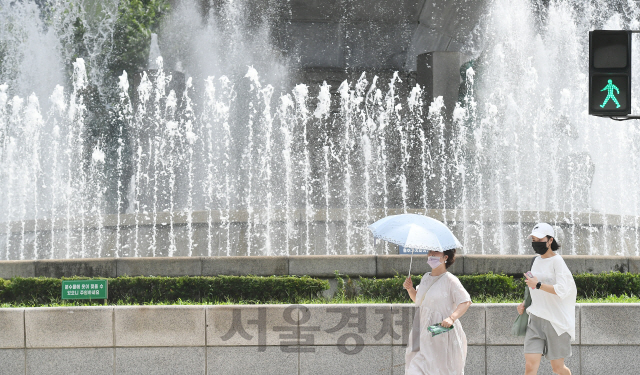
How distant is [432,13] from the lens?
21.4 metres

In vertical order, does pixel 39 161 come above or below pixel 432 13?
below

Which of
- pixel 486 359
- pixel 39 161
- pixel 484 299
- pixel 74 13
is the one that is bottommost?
pixel 486 359

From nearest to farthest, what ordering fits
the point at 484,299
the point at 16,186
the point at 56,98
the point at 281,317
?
1. the point at 281,317
2. the point at 484,299
3. the point at 16,186
4. the point at 56,98

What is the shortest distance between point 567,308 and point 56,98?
24129 mm

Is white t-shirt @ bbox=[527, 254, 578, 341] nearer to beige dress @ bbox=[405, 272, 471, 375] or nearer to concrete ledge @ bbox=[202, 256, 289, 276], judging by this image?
beige dress @ bbox=[405, 272, 471, 375]

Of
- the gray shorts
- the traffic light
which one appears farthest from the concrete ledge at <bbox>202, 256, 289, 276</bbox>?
the traffic light

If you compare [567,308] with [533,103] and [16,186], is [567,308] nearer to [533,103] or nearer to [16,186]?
[533,103]

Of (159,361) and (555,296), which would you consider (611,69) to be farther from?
(159,361)

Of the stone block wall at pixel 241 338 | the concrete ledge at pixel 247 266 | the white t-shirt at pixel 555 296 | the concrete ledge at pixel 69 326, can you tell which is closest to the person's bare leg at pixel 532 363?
the white t-shirt at pixel 555 296

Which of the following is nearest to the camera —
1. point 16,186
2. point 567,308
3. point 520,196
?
point 567,308

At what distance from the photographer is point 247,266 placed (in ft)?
27.0

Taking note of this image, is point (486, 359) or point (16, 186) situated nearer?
point (486, 359)

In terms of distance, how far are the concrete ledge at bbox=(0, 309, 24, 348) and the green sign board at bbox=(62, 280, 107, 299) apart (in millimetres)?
459

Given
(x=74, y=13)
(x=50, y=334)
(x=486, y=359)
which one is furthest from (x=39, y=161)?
(x=486, y=359)
